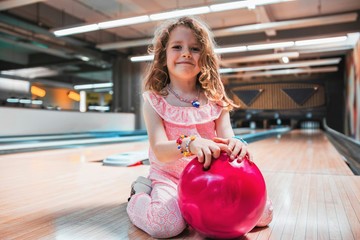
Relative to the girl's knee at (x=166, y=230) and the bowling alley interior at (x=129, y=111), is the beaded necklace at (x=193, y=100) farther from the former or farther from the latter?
the girl's knee at (x=166, y=230)

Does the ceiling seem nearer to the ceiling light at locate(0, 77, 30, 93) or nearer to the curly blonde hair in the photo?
the ceiling light at locate(0, 77, 30, 93)

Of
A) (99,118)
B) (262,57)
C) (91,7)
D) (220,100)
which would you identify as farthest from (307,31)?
(220,100)

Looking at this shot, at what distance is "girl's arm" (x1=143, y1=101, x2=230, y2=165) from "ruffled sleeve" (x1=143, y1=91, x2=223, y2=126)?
0.02 metres

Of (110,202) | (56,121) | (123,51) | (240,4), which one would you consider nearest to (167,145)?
(110,202)

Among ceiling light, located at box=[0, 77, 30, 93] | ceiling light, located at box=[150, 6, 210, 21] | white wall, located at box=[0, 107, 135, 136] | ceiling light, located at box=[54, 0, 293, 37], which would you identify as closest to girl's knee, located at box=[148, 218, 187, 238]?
ceiling light, located at box=[54, 0, 293, 37]

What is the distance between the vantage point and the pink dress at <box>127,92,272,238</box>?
1.12m

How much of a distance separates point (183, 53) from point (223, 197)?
22.2 inches

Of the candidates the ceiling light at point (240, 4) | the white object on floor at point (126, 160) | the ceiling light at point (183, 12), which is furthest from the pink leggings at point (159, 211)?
the ceiling light at point (183, 12)

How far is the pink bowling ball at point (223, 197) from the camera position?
97cm

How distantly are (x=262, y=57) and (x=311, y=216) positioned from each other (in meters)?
7.55

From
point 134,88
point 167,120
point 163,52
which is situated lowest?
point 167,120

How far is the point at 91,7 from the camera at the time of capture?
270 inches

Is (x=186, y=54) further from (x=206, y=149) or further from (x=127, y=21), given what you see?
(x=127, y=21)

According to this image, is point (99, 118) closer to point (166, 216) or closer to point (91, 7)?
point (91, 7)
